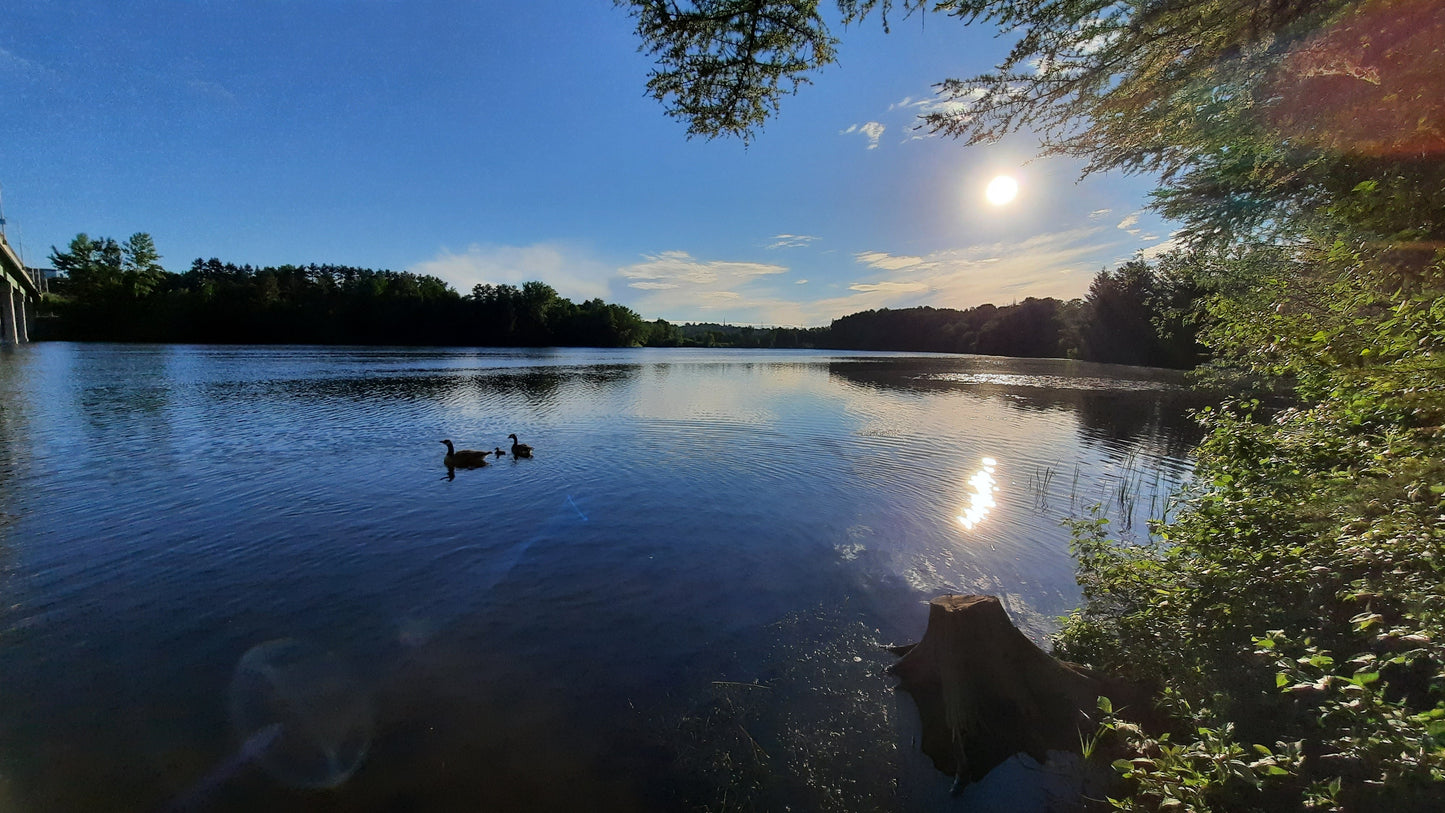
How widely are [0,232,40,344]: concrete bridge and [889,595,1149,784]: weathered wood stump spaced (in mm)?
88783

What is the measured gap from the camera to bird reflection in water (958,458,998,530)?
1206 cm

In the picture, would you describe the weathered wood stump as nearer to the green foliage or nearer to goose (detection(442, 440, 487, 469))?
goose (detection(442, 440, 487, 469))

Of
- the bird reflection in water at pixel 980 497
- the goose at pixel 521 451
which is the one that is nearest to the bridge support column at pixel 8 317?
the goose at pixel 521 451

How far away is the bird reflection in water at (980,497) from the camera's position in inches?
475

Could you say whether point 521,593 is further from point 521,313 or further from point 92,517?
point 521,313

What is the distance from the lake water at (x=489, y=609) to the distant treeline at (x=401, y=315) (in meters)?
71.0

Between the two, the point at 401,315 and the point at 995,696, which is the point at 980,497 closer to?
the point at 995,696

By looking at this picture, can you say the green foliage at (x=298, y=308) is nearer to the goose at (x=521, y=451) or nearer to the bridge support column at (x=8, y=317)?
the bridge support column at (x=8, y=317)

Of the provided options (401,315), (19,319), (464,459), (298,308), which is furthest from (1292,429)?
(298,308)

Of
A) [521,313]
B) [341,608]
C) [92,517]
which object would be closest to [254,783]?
[341,608]

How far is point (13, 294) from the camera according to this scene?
6856 cm

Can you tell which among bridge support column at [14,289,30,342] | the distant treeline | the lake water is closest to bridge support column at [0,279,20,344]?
bridge support column at [14,289,30,342]

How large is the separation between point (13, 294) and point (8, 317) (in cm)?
318

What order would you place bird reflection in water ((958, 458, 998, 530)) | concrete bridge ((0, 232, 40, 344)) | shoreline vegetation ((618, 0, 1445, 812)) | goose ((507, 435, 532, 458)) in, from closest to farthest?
shoreline vegetation ((618, 0, 1445, 812))
bird reflection in water ((958, 458, 998, 530))
goose ((507, 435, 532, 458))
concrete bridge ((0, 232, 40, 344))
